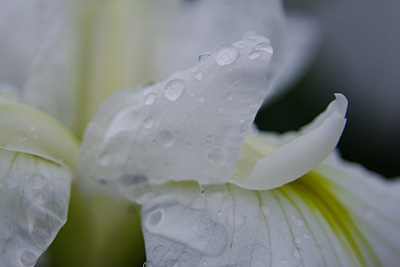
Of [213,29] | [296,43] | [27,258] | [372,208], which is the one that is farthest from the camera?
[296,43]

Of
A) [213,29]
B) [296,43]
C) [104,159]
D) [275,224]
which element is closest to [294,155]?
[275,224]

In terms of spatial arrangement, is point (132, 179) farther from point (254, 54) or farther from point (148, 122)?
point (254, 54)

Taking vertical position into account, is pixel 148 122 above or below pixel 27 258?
above

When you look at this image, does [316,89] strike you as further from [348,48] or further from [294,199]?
[294,199]

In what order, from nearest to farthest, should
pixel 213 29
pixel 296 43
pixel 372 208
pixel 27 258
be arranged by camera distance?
pixel 27 258
pixel 372 208
pixel 213 29
pixel 296 43

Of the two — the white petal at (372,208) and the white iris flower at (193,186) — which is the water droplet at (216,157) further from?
the white petal at (372,208)

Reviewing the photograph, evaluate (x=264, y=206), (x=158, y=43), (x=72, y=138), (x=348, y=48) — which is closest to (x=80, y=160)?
(x=72, y=138)

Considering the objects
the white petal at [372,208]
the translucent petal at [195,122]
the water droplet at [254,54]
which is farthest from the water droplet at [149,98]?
the white petal at [372,208]
